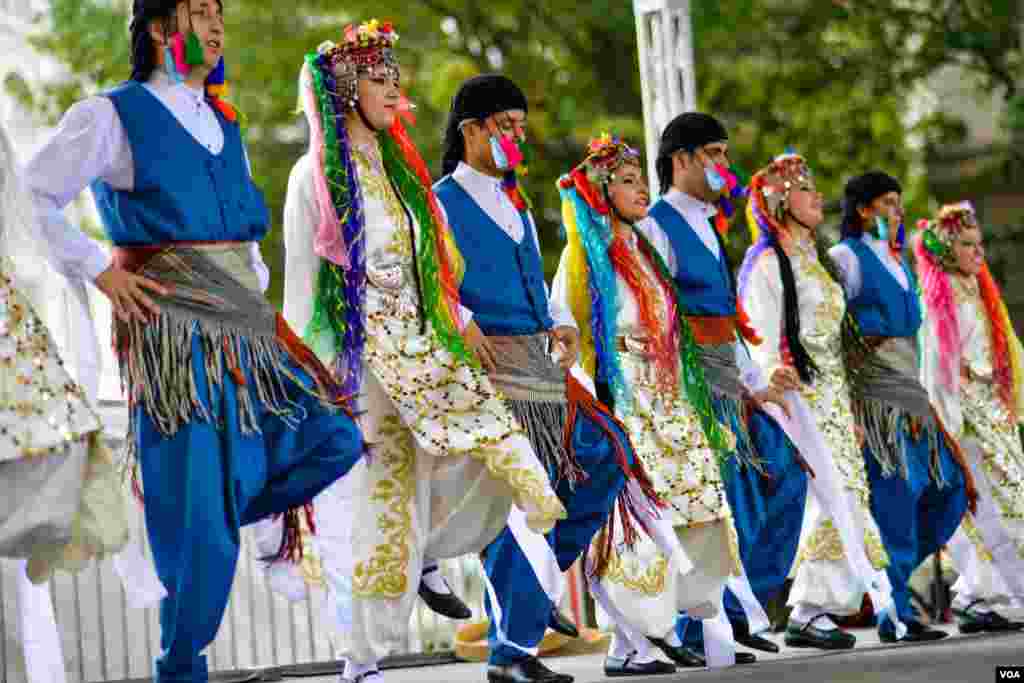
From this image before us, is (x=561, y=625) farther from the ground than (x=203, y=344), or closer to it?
closer to it

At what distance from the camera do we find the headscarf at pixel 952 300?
845cm

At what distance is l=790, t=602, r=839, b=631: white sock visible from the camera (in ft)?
24.5

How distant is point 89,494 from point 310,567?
1.46m

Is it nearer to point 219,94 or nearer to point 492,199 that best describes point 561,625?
point 492,199

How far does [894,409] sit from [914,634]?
2.94 ft

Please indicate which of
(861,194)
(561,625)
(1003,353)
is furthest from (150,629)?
(1003,353)

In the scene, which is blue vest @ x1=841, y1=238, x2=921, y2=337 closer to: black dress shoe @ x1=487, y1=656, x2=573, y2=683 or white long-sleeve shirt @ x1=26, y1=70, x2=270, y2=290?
black dress shoe @ x1=487, y1=656, x2=573, y2=683

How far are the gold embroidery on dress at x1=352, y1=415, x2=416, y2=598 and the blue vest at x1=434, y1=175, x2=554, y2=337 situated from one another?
50 centimetres

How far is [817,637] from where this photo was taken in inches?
292

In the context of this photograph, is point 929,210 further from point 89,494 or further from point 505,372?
point 89,494

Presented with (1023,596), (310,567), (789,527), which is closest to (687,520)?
(789,527)

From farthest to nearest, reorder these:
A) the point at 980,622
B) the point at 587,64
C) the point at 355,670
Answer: the point at 587,64 < the point at 980,622 < the point at 355,670

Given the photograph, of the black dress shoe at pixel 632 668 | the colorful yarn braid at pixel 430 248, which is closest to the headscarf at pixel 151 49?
the colorful yarn braid at pixel 430 248

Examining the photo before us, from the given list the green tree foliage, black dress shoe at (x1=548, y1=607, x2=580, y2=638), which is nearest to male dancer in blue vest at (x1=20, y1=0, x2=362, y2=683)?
black dress shoe at (x1=548, y1=607, x2=580, y2=638)
